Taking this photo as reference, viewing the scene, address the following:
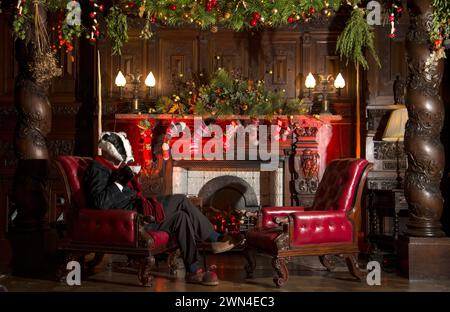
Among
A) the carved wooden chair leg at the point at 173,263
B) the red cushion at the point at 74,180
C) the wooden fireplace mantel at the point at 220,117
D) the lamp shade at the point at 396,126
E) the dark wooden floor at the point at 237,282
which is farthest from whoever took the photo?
the wooden fireplace mantel at the point at 220,117

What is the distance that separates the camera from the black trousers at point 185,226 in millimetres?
4941

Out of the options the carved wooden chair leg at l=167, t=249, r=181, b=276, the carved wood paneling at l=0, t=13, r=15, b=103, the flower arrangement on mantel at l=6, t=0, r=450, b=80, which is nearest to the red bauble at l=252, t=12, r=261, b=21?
the flower arrangement on mantel at l=6, t=0, r=450, b=80

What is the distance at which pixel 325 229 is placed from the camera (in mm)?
5016

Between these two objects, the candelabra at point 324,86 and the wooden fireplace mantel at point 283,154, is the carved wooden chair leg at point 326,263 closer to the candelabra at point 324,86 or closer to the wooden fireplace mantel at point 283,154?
the wooden fireplace mantel at point 283,154

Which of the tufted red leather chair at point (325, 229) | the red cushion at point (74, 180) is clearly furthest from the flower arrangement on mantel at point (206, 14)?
the tufted red leather chair at point (325, 229)

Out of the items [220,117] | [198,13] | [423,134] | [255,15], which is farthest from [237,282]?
[198,13]

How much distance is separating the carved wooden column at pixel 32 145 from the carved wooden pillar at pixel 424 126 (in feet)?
11.8

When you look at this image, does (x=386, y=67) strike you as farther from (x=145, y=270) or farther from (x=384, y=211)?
(x=145, y=270)

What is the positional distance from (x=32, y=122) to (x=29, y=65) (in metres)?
0.58

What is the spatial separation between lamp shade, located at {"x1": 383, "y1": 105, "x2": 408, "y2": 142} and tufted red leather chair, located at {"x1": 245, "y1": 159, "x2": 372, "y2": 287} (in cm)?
157

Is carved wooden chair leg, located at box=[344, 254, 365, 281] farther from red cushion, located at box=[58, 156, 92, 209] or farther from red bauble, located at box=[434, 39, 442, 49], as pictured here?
red cushion, located at box=[58, 156, 92, 209]

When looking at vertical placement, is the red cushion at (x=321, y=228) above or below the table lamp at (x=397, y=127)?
below

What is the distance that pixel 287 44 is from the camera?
25.1ft

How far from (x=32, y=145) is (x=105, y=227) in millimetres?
1399
